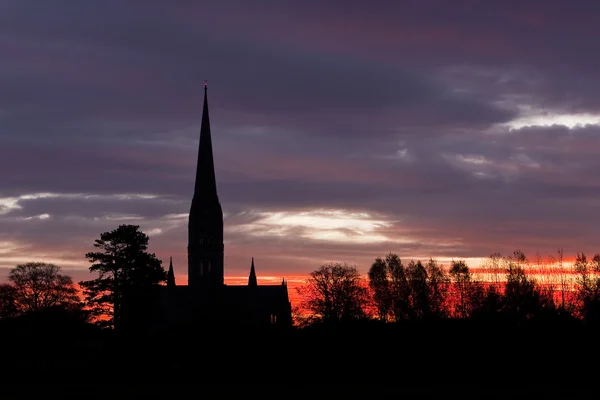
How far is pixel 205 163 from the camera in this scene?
137 m

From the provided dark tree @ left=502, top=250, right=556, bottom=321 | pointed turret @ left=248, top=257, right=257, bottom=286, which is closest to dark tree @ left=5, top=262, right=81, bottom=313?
pointed turret @ left=248, top=257, right=257, bottom=286

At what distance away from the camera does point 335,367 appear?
65438 millimetres

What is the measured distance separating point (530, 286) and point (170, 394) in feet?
199

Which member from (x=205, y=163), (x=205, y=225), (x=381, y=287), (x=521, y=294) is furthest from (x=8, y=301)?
(x=521, y=294)

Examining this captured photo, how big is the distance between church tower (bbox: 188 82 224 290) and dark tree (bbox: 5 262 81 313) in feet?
63.5

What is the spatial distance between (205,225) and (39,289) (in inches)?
1079

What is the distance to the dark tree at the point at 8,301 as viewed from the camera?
11638cm

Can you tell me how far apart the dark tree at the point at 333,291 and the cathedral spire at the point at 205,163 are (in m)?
25.5

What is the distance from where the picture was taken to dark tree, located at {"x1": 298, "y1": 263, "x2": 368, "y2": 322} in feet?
379

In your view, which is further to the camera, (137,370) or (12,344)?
(12,344)

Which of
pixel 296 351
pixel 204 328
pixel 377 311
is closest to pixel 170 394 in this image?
pixel 296 351

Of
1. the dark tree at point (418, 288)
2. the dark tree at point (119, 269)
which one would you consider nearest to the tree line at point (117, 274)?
the dark tree at point (119, 269)

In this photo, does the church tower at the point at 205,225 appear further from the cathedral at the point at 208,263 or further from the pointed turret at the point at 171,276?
the pointed turret at the point at 171,276

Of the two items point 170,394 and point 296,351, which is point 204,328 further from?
point 170,394
